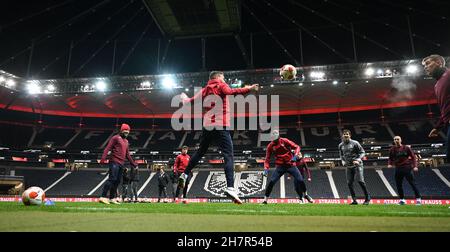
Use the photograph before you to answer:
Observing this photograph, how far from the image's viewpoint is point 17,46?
25250mm

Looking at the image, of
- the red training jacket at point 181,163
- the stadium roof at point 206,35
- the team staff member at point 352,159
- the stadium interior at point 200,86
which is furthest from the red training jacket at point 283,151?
the stadium roof at point 206,35

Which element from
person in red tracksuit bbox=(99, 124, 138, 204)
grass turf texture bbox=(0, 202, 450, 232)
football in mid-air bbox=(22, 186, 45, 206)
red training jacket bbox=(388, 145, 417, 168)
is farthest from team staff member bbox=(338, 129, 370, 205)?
Answer: football in mid-air bbox=(22, 186, 45, 206)

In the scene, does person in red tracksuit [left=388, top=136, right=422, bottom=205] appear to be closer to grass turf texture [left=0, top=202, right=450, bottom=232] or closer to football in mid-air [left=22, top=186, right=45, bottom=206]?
grass turf texture [left=0, top=202, right=450, bottom=232]

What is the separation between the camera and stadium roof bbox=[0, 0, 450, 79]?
21.2 metres

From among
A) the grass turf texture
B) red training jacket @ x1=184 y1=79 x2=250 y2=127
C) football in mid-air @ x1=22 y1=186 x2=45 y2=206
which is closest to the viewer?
the grass turf texture

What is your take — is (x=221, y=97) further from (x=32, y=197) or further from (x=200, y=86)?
(x=200, y=86)

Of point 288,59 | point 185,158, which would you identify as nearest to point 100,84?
point 288,59

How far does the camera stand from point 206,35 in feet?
83.9

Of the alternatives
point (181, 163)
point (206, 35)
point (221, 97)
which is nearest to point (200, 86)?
point (206, 35)

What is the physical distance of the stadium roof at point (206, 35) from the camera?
69.7ft

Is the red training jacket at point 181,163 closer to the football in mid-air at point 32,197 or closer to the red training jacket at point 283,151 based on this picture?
the red training jacket at point 283,151

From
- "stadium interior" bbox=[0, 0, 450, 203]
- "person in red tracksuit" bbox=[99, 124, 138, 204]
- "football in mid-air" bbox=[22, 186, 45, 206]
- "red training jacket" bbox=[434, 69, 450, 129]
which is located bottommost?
"football in mid-air" bbox=[22, 186, 45, 206]

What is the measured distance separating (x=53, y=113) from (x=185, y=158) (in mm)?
30530

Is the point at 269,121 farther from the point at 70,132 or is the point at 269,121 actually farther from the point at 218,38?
the point at 70,132
